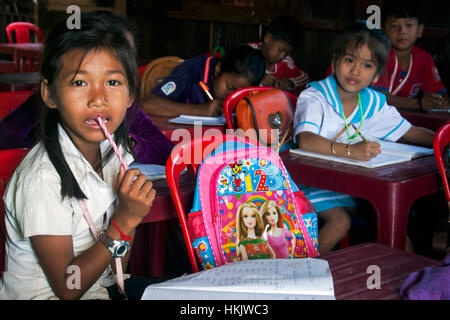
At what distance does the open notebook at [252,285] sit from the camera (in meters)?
0.93

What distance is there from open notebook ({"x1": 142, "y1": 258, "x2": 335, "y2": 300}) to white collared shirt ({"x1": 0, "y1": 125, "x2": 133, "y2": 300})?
0.94ft

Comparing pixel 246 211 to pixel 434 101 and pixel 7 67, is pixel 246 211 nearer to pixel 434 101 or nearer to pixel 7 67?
pixel 434 101

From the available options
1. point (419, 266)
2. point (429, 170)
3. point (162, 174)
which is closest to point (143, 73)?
point (162, 174)

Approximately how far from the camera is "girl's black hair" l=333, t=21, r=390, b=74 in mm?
2205

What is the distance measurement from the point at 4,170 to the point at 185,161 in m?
0.45

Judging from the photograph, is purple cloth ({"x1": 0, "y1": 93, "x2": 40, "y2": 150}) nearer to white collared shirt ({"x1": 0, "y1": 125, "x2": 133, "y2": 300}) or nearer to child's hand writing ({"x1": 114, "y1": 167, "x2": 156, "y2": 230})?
white collared shirt ({"x1": 0, "y1": 125, "x2": 133, "y2": 300})

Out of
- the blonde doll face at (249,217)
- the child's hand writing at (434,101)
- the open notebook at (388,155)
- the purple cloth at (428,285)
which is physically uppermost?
the child's hand writing at (434,101)

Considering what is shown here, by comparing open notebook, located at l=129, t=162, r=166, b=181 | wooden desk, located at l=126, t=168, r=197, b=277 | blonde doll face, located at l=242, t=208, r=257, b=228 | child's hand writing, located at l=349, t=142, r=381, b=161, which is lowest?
wooden desk, located at l=126, t=168, r=197, b=277

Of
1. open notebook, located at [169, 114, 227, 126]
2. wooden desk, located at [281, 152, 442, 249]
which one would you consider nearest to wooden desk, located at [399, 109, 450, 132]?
wooden desk, located at [281, 152, 442, 249]

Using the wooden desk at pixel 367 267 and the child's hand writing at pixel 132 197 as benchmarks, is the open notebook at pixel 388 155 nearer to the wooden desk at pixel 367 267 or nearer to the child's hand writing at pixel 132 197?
the wooden desk at pixel 367 267

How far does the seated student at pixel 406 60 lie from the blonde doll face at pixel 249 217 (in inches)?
79.7

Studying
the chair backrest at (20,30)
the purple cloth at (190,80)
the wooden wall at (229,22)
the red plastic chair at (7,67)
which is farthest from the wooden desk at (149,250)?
the chair backrest at (20,30)

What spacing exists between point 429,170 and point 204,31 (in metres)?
4.34
